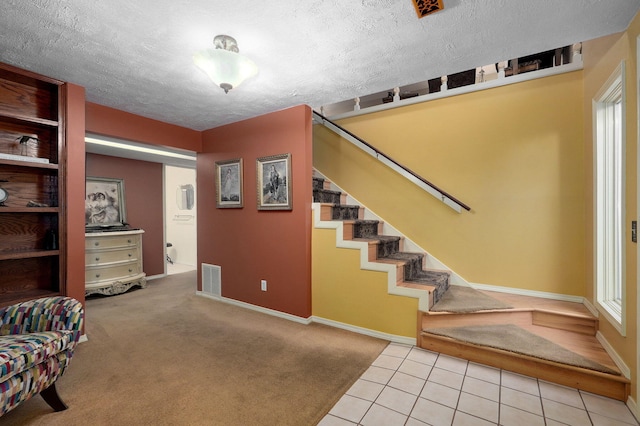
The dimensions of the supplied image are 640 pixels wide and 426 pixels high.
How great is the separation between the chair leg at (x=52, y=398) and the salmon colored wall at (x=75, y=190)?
108 centimetres

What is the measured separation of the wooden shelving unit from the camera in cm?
243

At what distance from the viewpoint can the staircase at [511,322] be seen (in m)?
1.94

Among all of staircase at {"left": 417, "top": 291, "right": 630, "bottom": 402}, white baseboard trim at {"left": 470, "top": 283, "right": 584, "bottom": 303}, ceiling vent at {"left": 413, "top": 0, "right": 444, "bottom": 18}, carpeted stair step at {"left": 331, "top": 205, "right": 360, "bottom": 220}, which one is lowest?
staircase at {"left": 417, "top": 291, "right": 630, "bottom": 402}

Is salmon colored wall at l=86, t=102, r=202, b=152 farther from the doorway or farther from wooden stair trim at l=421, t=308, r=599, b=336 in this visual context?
wooden stair trim at l=421, t=308, r=599, b=336

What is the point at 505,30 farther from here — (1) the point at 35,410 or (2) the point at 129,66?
(1) the point at 35,410

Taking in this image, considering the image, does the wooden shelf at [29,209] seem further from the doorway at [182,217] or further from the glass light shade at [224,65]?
the doorway at [182,217]

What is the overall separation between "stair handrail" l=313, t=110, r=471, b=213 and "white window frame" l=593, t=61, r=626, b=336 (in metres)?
1.08

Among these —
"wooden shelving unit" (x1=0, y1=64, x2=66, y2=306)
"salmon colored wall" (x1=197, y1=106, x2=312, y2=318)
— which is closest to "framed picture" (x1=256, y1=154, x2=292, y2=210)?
"salmon colored wall" (x1=197, y1=106, x2=312, y2=318)

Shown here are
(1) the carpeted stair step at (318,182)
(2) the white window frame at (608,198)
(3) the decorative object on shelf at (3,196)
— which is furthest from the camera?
(1) the carpeted stair step at (318,182)

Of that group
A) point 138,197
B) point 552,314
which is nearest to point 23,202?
point 138,197

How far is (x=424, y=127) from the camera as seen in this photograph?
346 centimetres

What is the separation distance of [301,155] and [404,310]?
194cm

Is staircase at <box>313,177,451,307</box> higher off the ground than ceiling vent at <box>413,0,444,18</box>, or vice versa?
ceiling vent at <box>413,0,444,18</box>

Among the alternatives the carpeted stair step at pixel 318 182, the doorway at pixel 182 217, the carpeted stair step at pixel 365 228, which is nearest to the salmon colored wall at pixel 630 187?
the carpeted stair step at pixel 365 228
